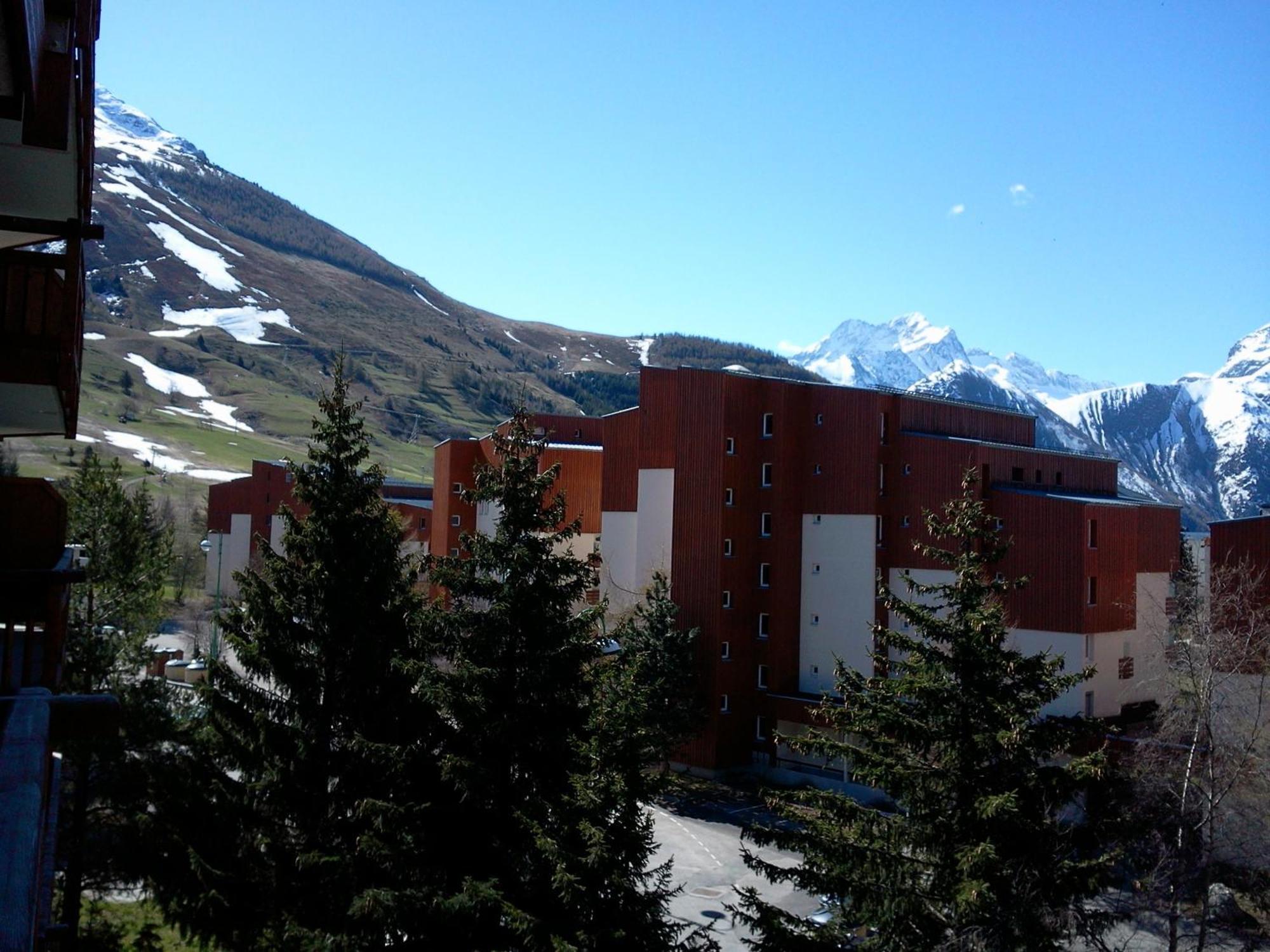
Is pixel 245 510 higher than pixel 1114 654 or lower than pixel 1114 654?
higher

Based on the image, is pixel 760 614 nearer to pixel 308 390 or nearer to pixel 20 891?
pixel 20 891

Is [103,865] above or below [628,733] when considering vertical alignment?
below

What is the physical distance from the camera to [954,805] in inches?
506

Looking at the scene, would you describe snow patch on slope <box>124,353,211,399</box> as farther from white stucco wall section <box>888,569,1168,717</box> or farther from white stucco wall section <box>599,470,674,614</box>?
white stucco wall section <box>888,569,1168,717</box>

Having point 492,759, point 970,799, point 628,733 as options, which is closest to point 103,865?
point 492,759

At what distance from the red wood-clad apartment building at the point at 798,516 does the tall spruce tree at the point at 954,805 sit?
76.4 feet

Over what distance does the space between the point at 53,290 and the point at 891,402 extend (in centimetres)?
3406

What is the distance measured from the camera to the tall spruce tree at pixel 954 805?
1196 cm

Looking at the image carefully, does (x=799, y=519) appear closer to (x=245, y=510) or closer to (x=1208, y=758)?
(x=1208, y=758)

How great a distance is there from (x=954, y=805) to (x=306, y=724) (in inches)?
388

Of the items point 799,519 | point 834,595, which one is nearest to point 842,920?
point 834,595

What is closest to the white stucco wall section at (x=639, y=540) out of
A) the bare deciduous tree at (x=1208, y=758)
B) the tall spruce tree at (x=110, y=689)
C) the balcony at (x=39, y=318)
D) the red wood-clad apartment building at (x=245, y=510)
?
the tall spruce tree at (x=110, y=689)

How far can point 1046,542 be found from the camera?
34.0m

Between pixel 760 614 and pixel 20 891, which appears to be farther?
pixel 760 614
